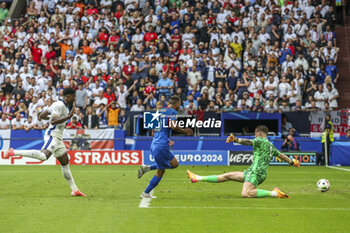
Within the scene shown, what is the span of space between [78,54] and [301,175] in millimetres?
14365

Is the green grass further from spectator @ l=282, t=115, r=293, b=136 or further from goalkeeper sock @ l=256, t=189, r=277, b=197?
spectator @ l=282, t=115, r=293, b=136

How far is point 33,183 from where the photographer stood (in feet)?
46.7

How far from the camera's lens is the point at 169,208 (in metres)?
9.70

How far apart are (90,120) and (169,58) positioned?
5.10m

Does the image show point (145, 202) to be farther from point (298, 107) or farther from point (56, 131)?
point (298, 107)

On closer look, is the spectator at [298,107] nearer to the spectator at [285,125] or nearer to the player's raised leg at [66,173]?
the spectator at [285,125]

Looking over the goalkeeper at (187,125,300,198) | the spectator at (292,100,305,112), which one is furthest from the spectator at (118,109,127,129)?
the goalkeeper at (187,125,300,198)

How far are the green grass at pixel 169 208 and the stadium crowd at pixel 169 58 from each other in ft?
30.2

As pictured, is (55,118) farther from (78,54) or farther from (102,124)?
(78,54)

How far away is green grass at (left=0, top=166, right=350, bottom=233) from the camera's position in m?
7.96

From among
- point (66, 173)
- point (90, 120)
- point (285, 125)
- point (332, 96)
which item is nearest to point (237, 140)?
point (66, 173)

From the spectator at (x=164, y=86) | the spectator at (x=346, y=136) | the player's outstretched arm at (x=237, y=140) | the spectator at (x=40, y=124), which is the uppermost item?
the spectator at (x=164, y=86)

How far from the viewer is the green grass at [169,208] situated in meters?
7.96

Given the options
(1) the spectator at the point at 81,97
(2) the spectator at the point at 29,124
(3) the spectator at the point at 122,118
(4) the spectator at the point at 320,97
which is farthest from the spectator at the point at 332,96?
(2) the spectator at the point at 29,124
